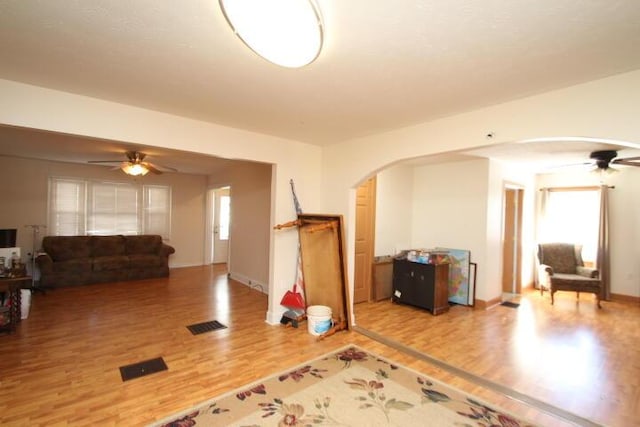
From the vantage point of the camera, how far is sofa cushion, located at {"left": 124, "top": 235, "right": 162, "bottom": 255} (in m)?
6.73

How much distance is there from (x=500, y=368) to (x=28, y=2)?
4.29m

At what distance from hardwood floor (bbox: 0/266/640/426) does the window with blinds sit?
6.15ft

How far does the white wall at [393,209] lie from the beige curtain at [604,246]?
3.39 metres

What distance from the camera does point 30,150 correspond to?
513 cm

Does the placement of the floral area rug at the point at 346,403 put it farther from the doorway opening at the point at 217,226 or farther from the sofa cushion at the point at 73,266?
the doorway opening at the point at 217,226

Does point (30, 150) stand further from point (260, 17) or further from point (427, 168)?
point (427, 168)

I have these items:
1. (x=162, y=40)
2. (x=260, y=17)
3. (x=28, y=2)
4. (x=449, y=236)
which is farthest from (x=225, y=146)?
(x=449, y=236)

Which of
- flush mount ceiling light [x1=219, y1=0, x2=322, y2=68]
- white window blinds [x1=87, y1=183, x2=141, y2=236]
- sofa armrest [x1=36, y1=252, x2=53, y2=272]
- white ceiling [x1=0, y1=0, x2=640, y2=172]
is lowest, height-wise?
sofa armrest [x1=36, y1=252, x2=53, y2=272]

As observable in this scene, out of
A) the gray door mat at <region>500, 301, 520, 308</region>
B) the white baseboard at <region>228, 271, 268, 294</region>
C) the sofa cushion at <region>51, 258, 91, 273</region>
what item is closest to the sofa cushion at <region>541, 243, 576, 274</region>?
the gray door mat at <region>500, 301, 520, 308</region>

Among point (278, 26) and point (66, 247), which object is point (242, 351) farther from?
point (66, 247)

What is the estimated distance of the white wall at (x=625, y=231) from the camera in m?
5.34

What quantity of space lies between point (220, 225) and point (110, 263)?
3046mm

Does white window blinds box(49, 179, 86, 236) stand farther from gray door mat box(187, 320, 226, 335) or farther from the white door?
gray door mat box(187, 320, 226, 335)

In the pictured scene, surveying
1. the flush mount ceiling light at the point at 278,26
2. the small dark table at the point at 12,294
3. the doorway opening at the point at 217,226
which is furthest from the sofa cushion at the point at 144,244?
the flush mount ceiling light at the point at 278,26
